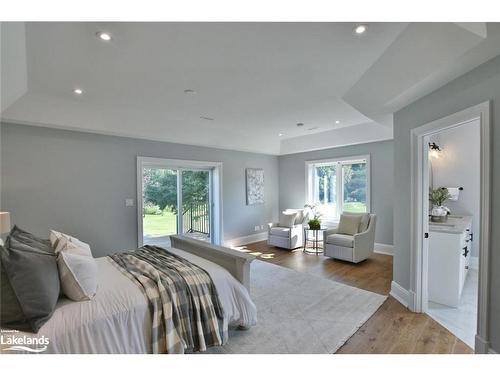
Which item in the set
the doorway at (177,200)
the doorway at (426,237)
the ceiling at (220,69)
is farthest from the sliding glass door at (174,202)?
the doorway at (426,237)

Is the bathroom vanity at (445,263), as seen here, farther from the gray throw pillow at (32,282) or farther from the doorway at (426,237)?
the gray throw pillow at (32,282)

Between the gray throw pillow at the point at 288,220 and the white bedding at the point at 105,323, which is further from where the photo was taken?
the gray throw pillow at the point at 288,220

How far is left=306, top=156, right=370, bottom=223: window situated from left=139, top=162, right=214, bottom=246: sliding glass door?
261 centimetres

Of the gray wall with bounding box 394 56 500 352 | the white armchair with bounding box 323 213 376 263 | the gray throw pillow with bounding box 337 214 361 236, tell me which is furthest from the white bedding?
the gray throw pillow with bounding box 337 214 361 236

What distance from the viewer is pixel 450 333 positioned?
224 centimetres

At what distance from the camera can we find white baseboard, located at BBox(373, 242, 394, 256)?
16.0ft

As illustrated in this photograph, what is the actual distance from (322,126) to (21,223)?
509 cm

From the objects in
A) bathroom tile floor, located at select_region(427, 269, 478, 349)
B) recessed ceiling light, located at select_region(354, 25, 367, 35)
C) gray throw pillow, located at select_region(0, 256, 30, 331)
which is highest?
recessed ceiling light, located at select_region(354, 25, 367, 35)

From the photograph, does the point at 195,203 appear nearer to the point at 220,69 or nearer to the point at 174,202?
the point at 174,202

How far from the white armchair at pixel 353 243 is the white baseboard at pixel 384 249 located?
0.64 metres

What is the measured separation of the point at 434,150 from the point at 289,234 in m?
3.14

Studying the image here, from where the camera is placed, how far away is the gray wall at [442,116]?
68.1 inches

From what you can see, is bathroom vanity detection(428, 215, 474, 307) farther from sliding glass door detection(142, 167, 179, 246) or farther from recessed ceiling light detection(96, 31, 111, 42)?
sliding glass door detection(142, 167, 179, 246)
